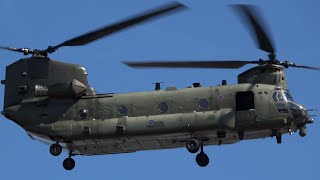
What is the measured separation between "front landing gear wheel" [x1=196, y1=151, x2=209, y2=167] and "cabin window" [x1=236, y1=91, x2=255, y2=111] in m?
2.90

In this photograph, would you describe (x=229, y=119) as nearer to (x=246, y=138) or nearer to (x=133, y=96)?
(x=246, y=138)

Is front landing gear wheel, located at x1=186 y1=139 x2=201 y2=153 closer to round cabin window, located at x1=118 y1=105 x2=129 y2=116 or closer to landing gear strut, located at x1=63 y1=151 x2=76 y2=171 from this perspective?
round cabin window, located at x1=118 y1=105 x2=129 y2=116

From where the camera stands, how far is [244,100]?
38.4 m

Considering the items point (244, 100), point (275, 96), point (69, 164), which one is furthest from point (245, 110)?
point (69, 164)

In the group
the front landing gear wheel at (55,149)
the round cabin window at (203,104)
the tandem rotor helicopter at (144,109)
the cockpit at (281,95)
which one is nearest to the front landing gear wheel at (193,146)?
the tandem rotor helicopter at (144,109)

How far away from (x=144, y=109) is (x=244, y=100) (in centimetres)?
489

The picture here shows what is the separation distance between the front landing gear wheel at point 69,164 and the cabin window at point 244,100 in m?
9.01

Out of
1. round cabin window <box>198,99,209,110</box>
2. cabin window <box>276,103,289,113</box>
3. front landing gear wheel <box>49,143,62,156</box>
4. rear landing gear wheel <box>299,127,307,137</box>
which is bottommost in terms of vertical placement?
front landing gear wheel <box>49,143,62,156</box>

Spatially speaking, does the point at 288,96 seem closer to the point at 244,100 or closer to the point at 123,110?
the point at 244,100

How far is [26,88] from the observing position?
135 ft

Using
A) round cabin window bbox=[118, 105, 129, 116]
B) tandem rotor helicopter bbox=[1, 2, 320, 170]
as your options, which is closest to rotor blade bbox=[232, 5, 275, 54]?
tandem rotor helicopter bbox=[1, 2, 320, 170]

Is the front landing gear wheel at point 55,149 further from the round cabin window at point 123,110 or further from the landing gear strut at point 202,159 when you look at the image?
Result: the landing gear strut at point 202,159

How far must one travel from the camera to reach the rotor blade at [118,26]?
35.5 meters

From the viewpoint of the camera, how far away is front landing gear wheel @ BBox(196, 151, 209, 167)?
38.9 m
